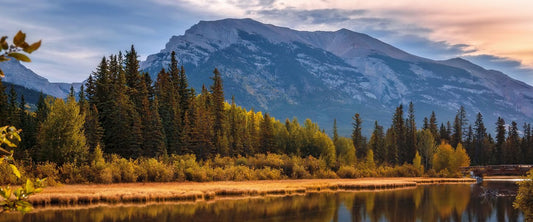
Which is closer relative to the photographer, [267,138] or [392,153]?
[267,138]

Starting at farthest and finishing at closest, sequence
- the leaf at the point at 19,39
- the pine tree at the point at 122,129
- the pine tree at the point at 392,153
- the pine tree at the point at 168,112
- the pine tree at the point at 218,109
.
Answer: the pine tree at the point at 392,153 → the pine tree at the point at 218,109 → the pine tree at the point at 168,112 → the pine tree at the point at 122,129 → the leaf at the point at 19,39

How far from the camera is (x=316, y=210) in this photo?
1737 inches

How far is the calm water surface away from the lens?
122 ft

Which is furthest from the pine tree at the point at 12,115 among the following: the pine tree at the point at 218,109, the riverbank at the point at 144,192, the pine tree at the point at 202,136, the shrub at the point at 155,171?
the pine tree at the point at 218,109

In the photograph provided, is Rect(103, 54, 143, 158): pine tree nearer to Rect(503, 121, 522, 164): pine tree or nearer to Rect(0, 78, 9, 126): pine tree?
Rect(0, 78, 9, 126): pine tree

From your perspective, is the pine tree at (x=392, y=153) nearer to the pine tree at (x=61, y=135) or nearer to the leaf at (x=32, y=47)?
the pine tree at (x=61, y=135)

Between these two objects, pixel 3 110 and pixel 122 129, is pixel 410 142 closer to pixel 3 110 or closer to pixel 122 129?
pixel 122 129

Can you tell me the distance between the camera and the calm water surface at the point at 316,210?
3718 centimetres

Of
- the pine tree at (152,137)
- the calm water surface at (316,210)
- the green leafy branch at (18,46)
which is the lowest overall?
the calm water surface at (316,210)

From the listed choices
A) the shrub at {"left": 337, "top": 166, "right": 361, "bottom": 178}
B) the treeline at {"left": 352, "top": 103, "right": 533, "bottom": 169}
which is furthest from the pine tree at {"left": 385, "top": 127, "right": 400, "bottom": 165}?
the shrub at {"left": 337, "top": 166, "right": 361, "bottom": 178}

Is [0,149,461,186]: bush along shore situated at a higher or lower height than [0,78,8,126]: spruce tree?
lower

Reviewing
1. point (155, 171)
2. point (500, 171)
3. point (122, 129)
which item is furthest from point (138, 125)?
point (500, 171)

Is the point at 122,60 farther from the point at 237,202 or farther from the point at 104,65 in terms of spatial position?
the point at 237,202

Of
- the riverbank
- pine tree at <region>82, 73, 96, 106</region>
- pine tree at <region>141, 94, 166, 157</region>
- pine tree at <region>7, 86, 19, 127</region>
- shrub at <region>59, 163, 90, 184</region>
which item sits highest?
pine tree at <region>82, 73, 96, 106</region>
